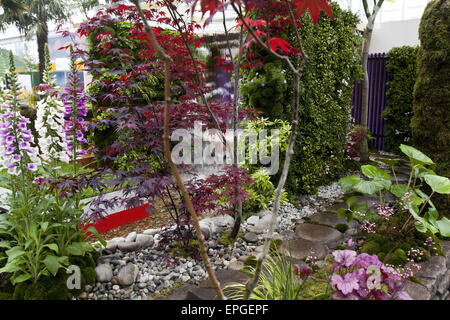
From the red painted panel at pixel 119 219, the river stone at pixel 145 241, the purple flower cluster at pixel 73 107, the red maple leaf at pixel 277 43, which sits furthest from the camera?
the red painted panel at pixel 119 219

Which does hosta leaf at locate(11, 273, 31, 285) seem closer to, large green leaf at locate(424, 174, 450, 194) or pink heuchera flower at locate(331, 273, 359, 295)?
pink heuchera flower at locate(331, 273, 359, 295)

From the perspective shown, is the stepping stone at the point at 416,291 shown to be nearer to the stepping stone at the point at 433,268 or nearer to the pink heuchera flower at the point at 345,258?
the stepping stone at the point at 433,268

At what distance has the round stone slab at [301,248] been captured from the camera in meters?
2.64

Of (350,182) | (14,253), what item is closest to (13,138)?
(14,253)

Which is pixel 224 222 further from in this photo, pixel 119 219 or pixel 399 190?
pixel 399 190

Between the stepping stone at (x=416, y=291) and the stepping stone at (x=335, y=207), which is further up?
the stepping stone at (x=416, y=291)

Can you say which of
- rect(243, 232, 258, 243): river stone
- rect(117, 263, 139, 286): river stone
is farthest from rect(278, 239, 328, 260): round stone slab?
rect(117, 263, 139, 286): river stone

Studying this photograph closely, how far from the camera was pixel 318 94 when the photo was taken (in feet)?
14.3

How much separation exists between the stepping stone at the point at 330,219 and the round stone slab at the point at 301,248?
0.59 m

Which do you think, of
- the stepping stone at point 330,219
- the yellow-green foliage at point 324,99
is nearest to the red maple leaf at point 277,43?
the yellow-green foliage at point 324,99

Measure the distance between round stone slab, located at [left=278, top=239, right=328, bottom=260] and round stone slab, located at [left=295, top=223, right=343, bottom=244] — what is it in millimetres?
120

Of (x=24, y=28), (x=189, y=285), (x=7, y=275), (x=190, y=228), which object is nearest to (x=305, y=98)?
(x=190, y=228)

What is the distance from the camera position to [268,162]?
391 centimetres
